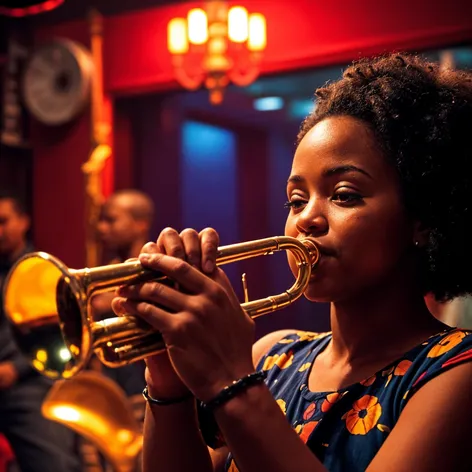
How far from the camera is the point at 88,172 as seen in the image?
5.81 metres

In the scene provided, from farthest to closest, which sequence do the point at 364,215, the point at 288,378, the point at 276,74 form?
1. the point at 276,74
2. the point at 288,378
3. the point at 364,215

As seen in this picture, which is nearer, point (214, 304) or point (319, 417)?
point (214, 304)

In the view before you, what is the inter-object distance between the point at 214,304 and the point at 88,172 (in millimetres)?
4855

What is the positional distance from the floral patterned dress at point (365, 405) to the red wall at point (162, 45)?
3508 mm

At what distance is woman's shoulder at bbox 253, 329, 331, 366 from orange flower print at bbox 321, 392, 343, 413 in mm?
222

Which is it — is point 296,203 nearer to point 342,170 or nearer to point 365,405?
point 342,170

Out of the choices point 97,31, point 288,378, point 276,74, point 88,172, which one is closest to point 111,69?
point 97,31

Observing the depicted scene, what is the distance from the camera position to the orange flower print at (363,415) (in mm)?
1237

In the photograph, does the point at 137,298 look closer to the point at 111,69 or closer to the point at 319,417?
the point at 319,417

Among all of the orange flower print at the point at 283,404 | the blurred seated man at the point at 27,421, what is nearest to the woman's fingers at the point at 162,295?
the orange flower print at the point at 283,404

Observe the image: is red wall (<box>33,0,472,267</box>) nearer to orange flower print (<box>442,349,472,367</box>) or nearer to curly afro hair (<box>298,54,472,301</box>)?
curly afro hair (<box>298,54,472,301</box>)

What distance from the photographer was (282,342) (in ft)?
5.27

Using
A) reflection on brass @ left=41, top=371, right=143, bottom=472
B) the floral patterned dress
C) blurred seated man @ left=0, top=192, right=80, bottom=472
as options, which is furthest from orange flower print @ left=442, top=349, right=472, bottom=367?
blurred seated man @ left=0, top=192, right=80, bottom=472

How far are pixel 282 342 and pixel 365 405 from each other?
355mm
